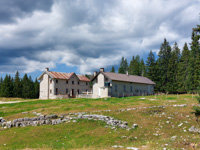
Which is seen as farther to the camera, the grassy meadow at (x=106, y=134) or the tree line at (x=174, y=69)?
the tree line at (x=174, y=69)

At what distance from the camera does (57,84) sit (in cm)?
6322

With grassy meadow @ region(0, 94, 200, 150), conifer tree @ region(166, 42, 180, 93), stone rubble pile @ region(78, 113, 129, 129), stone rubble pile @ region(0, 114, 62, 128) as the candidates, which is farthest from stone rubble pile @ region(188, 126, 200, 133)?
conifer tree @ region(166, 42, 180, 93)

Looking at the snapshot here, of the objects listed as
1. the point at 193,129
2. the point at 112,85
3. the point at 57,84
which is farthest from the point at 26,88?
the point at 193,129

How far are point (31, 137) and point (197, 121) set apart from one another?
17.5m

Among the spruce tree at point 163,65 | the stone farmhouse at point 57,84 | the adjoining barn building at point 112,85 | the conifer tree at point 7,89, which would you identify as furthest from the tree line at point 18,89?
the spruce tree at point 163,65

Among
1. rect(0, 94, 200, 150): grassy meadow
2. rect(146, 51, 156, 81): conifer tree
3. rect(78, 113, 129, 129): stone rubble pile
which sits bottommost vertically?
rect(0, 94, 200, 150): grassy meadow

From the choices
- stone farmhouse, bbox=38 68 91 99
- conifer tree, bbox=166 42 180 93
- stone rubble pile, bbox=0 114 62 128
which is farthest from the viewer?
conifer tree, bbox=166 42 180 93

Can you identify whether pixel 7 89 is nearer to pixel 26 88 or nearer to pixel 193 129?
pixel 26 88

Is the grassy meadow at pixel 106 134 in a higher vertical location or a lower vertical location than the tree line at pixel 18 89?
lower

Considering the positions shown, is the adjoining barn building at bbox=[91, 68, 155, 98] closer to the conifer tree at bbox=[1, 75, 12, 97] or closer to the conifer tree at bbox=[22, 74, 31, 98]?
the conifer tree at bbox=[22, 74, 31, 98]

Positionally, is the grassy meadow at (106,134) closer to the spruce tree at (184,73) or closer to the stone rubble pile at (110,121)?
the stone rubble pile at (110,121)

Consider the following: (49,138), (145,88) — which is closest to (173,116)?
(49,138)

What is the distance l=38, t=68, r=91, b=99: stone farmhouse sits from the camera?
205 ft

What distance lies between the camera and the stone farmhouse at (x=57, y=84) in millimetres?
62419
